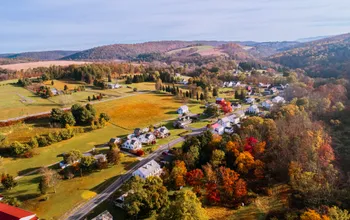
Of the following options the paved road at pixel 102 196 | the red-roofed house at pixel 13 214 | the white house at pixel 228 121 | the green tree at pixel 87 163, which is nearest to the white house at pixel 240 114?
the white house at pixel 228 121

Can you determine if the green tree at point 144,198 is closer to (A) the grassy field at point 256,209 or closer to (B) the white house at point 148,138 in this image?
(A) the grassy field at point 256,209

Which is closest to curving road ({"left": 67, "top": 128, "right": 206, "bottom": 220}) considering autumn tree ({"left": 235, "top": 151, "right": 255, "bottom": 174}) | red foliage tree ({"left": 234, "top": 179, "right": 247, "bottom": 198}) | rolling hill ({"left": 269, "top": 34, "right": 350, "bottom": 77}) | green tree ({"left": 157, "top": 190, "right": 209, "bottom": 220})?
green tree ({"left": 157, "top": 190, "right": 209, "bottom": 220})

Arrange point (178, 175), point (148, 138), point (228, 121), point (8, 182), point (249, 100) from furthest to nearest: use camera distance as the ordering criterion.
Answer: point (249, 100) → point (228, 121) → point (148, 138) → point (178, 175) → point (8, 182)

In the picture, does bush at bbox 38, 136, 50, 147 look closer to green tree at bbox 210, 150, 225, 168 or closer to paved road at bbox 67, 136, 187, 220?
paved road at bbox 67, 136, 187, 220

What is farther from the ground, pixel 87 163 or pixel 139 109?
pixel 139 109

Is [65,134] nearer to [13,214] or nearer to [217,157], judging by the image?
[13,214]

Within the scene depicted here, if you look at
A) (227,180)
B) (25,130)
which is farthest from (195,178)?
(25,130)
